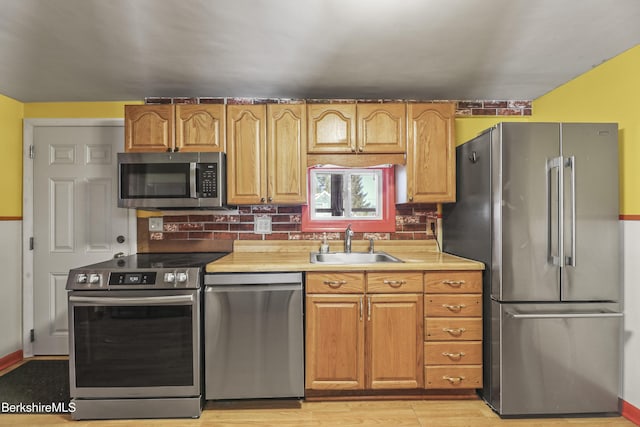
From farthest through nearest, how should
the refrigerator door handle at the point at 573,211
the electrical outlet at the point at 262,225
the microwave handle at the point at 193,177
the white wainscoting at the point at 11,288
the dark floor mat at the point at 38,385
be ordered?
1. the electrical outlet at the point at 262,225
2. the white wainscoting at the point at 11,288
3. the microwave handle at the point at 193,177
4. the dark floor mat at the point at 38,385
5. the refrigerator door handle at the point at 573,211

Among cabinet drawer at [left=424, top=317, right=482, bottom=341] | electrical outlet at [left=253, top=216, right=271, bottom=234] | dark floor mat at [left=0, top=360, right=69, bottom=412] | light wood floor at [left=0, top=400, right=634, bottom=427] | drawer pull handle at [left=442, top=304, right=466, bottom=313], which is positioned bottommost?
light wood floor at [left=0, top=400, right=634, bottom=427]

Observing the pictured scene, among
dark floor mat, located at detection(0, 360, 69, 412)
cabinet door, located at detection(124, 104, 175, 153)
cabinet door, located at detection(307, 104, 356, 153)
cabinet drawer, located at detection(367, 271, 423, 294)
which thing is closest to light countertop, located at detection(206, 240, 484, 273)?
cabinet drawer, located at detection(367, 271, 423, 294)

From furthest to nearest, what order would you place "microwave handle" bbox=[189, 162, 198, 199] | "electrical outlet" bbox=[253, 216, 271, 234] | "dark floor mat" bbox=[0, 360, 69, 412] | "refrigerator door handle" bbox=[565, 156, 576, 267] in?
"electrical outlet" bbox=[253, 216, 271, 234] → "microwave handle" bbox=[189, 162, 198, 199] → "dark floor mat" bbox=[0, 360, 69, 412] → "refrigerator door handle" bbox=[565, 156, 576, 267]

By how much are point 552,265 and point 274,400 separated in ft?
6.45

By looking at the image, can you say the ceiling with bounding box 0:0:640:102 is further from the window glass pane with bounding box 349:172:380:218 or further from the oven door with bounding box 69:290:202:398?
the oven door with bounding box 69:290:202:398

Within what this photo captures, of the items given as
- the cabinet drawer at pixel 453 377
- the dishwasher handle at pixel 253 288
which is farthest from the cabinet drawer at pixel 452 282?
the dishwasher handle at pixel 253 288


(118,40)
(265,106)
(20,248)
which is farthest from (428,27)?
(20,248)

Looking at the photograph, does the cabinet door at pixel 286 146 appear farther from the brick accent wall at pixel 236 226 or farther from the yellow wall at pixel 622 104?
the yellow wall at pixel 622 104

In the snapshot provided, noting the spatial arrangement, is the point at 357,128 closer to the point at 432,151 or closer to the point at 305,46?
the point at 432,151

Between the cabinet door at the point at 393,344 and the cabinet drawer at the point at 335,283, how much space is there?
0.12 metres

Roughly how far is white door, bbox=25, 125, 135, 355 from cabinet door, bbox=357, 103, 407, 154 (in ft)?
6.90

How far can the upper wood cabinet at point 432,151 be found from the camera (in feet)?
8.87

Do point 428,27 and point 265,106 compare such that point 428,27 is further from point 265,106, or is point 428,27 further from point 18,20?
point 18,20

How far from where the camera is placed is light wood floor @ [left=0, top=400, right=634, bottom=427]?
7.04 feet
